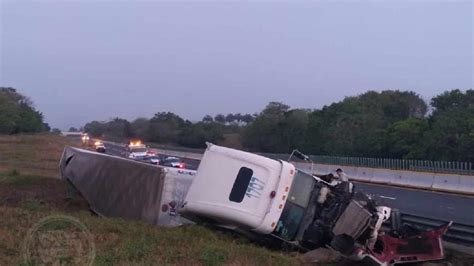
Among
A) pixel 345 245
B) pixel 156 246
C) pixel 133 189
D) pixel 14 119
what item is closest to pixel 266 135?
pixel 14 119

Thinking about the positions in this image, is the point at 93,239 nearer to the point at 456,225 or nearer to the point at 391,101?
the point at 456,225

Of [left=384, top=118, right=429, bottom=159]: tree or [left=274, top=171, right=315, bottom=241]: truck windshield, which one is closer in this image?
[left=274, top=171, right=315, bottom=241]: truck windshield

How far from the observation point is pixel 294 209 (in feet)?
43.2

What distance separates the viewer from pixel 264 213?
507 inches

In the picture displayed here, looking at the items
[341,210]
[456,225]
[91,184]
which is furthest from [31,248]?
[91,184]

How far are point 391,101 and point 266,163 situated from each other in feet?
217

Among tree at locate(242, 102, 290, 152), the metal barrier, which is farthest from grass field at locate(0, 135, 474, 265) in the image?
tree at locate(242, 102, 290, 152)

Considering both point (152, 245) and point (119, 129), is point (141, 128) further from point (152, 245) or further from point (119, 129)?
point (152, 245)

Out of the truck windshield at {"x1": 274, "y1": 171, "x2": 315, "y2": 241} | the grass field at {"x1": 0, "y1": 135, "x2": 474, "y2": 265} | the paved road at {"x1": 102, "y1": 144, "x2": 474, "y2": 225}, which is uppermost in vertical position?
the truck windshield at {"x1": 274, "y1": 171, "x2": 315, "y2": 241}

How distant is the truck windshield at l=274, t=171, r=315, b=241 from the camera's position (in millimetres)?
13133

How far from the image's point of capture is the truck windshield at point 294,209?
13.1 metres

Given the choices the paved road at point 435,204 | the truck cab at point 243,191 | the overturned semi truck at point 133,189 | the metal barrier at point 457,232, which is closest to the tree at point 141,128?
the paved road at point 435,204

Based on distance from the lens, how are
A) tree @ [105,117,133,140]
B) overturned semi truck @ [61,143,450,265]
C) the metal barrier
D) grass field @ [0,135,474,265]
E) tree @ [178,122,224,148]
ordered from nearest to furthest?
grass field @ [0,135,474,265] < overturned semi truck @ [61,143,450,265] < the metal barrier < tree @ [178,122,224,148] < tree @ [105,117,133,140]

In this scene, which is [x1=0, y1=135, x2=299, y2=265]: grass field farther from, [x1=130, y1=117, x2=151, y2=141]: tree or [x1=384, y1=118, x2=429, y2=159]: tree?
[x1=130, y1=117, x2=151, y2=141]: tree
